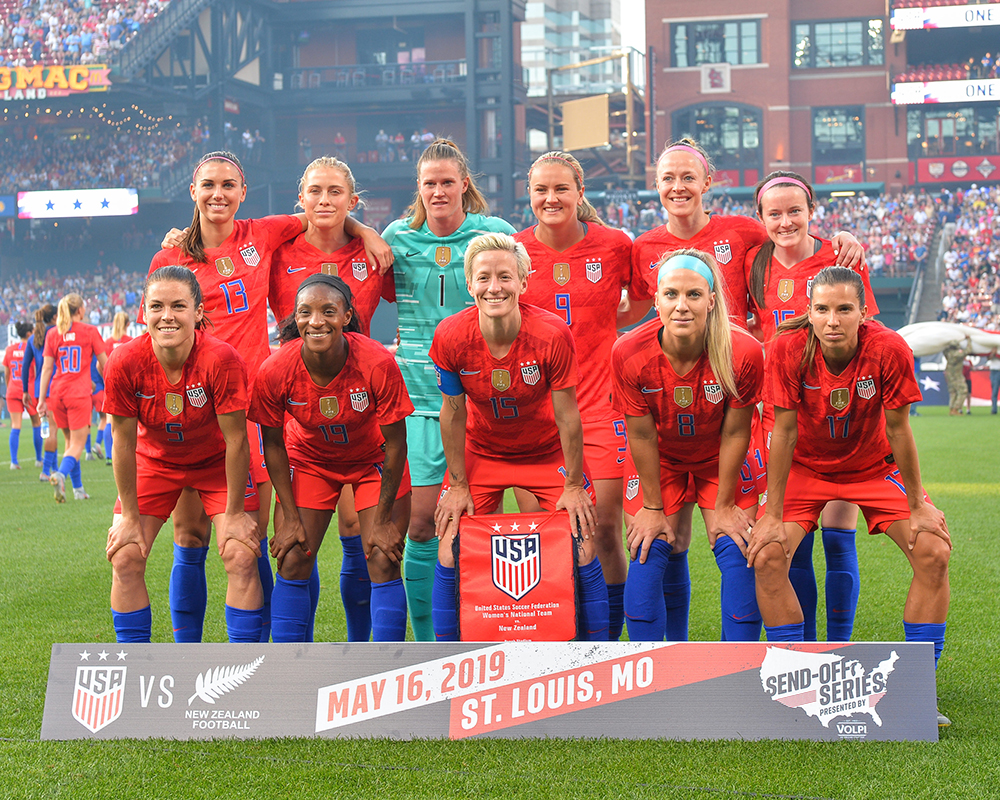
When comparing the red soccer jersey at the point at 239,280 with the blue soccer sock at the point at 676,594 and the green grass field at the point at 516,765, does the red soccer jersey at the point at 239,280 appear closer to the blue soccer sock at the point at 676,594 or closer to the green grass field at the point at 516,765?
the green grass field at the point at 516,765

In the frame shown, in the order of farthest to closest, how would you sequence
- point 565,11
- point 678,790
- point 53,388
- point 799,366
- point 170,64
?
point 565,11 → point 170,64 → point 53,388 → point 799,366 → point 678,790

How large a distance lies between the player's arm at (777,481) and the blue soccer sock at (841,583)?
68cm

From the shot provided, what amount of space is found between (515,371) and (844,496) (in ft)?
4.76

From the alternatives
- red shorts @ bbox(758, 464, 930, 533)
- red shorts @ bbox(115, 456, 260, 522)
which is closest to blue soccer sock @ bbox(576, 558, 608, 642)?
red shorts @ bbox(758, 464, 930, 533)

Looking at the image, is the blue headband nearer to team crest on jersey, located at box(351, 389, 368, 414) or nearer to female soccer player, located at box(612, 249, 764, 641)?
female soccer player, located at box(612, 249, 764, 641)

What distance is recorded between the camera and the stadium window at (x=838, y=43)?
3947 centimetres

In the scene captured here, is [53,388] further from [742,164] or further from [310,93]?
[742,164]

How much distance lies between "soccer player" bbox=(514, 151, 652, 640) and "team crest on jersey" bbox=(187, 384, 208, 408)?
1571 mm

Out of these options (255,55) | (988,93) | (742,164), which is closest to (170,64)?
(255,55)

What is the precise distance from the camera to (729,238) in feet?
15.1

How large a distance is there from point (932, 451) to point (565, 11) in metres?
79.7

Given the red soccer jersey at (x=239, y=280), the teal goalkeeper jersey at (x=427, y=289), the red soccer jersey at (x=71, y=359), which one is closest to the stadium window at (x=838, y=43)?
the red soccer jersey at (x=71, y=359)

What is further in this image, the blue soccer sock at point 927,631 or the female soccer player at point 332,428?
the female soccer player at point 332,428

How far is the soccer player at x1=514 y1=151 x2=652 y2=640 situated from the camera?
4.45 m
